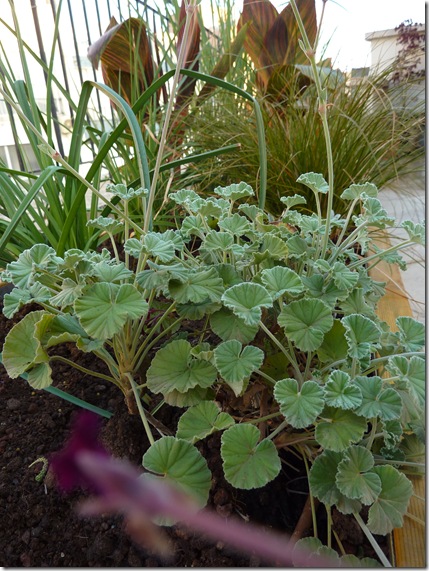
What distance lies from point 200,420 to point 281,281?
159 mm

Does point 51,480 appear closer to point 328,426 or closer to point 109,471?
point 109,471

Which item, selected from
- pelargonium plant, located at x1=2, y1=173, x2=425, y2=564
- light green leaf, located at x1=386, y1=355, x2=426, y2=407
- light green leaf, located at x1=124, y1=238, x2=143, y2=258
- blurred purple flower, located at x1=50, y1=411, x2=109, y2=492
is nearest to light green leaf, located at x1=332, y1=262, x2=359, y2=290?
pelargonium plant, located at x1=2, y1=173, x2=425, y2=564

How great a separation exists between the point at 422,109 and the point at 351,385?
3.73 feet

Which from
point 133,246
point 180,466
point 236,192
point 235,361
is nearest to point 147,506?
point 180,466

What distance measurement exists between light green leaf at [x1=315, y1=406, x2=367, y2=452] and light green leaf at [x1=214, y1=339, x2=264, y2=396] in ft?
0.26

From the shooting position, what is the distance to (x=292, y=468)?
0.58 m

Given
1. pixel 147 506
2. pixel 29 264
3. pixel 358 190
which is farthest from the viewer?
pixel 358 190

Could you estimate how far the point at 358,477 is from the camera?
406mm

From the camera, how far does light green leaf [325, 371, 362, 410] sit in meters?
0.40

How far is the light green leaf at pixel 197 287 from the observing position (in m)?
0.47

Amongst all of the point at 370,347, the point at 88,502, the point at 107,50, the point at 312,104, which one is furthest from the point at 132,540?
the point at 107,50

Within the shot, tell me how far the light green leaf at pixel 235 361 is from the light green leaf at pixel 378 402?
10 centimetres

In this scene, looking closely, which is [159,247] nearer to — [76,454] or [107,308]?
[107,308]

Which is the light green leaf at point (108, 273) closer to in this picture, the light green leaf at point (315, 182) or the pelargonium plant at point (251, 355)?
the pelargonium plant at point (251, 355)
